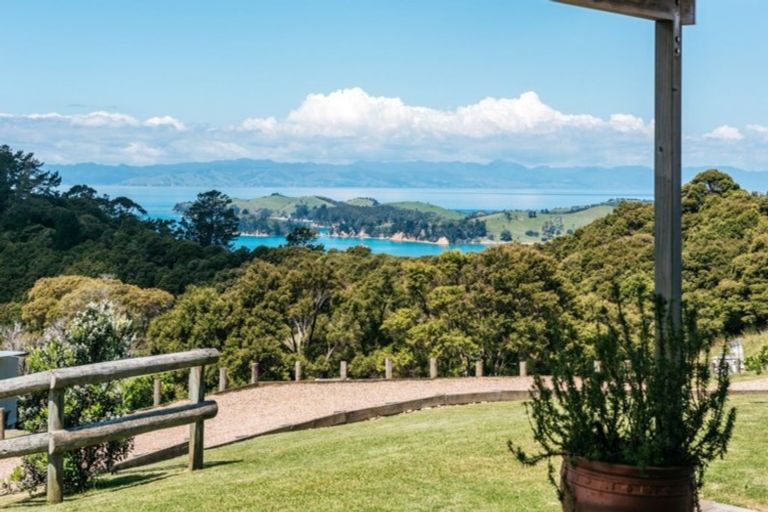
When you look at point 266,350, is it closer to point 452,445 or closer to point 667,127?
point 452,445

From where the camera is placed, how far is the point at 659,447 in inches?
151

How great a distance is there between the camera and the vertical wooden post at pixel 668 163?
480 cm

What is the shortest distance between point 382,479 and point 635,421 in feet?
9.16

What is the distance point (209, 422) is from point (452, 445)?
865cm

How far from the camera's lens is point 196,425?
722cm

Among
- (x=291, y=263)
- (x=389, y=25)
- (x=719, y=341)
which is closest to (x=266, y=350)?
(x=291, y=263)

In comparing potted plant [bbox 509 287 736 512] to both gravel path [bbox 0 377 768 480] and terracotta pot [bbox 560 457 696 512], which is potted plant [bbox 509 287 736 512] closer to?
terracotta pot [bbox 560 457 696 512]

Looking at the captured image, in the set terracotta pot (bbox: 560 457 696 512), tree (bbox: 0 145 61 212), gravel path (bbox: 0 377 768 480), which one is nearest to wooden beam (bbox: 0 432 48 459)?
terracotta pot (bbox: 560 457 696 512)

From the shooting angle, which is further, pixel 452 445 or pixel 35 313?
pixel 35 313

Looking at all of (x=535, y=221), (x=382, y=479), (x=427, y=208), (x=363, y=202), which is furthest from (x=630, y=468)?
(x=363, y=202)

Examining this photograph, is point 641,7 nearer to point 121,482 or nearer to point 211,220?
point 121,482

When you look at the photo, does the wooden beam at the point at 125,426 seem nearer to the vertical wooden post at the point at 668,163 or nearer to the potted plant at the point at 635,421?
the potted plant at the point at 635,421

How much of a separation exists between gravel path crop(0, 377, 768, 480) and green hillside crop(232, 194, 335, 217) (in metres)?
163

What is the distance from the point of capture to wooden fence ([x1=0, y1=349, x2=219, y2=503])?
20.2 ft
